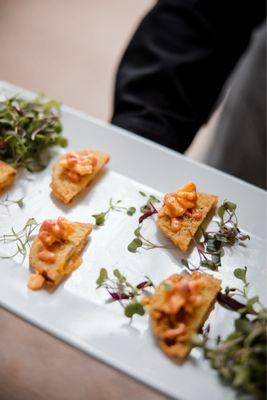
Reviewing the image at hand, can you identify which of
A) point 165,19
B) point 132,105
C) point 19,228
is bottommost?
point 19,228

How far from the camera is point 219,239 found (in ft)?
3.54

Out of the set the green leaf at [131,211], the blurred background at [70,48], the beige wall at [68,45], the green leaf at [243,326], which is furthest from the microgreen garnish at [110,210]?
the beige wall at [68,45]

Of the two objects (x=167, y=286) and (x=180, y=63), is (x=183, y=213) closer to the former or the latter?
(x=167, y=286)

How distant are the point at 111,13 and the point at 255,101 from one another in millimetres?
2104

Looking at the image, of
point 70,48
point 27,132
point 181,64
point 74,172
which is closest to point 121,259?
point 74,172

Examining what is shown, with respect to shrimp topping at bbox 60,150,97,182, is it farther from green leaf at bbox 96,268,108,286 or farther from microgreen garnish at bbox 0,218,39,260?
green leaf at bbox 96,268,108,286

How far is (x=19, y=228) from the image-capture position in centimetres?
108

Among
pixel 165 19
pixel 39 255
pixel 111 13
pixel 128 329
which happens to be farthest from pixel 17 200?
pixel 111 13

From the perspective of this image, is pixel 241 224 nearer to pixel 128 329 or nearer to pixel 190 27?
pixel 128 329

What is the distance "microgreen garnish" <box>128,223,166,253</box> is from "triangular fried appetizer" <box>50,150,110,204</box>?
184mm

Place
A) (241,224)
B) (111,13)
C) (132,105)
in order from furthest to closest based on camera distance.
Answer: (111,13) < (132,105) < (241,224)

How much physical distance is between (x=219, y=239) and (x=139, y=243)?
0.60ft

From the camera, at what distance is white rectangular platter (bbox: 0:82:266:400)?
0.90 metres

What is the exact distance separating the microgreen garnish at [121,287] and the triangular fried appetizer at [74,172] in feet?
0.75
